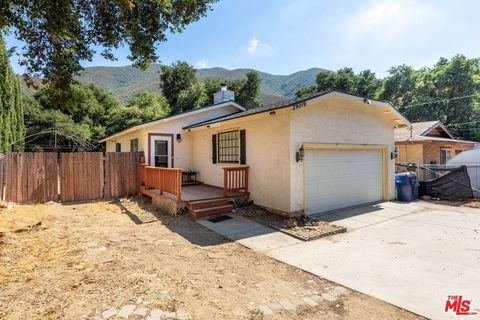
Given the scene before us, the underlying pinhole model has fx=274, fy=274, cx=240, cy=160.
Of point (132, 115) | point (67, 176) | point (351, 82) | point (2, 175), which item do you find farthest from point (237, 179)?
point (351, 82)

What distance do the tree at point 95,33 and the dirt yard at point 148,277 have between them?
394 cm

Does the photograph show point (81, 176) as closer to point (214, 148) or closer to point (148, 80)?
point (214, 148)

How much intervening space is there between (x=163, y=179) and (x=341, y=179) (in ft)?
19.3

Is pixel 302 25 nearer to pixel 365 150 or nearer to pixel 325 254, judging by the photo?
pixel 365 150

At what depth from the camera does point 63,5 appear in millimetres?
5047

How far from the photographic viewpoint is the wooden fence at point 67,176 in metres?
9.06

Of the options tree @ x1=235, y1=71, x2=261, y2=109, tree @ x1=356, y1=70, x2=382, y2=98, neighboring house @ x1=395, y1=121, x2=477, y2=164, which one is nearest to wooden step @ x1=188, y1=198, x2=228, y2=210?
neighboring house @ x1=395, y1=121, x2=477, y2=164

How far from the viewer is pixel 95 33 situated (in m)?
6.87

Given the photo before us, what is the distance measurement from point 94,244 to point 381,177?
974 cm

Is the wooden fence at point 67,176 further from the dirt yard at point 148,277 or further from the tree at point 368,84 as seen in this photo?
the tree at point 368,84

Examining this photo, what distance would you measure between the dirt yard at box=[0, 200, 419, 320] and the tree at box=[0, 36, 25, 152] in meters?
9.98

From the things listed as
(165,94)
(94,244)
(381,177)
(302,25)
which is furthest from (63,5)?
(165,94)

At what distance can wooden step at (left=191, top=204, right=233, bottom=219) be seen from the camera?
25.3 feet

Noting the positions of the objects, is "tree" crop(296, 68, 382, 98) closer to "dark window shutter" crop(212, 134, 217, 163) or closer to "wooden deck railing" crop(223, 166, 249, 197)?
"dark window shutter" crop(212, 134, 217, 163)
